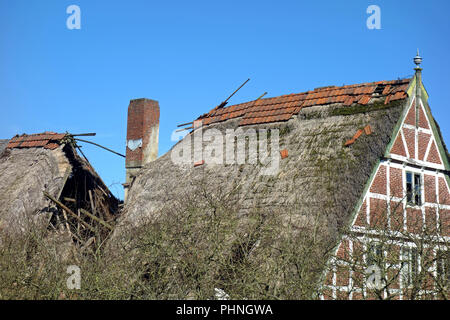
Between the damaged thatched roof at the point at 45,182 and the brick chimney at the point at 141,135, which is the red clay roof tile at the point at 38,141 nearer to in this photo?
the damaged thatched roof at the point at 45,182

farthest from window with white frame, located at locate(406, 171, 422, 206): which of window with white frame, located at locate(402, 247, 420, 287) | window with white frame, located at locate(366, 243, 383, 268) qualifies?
window with white frame, located at locate(366, 243, 383, 268)

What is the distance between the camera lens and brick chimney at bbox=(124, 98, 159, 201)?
19.6 m

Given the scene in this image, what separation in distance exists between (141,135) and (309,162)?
670 cm

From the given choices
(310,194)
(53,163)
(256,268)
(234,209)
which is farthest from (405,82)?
(53,163)

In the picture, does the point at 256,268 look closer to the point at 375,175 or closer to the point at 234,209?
the point at 234,209

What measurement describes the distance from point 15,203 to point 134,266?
7.08m

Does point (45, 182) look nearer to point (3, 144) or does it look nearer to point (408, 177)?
point (3, 144)

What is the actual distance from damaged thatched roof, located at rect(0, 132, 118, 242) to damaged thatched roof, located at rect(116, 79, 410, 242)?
195 centimetres

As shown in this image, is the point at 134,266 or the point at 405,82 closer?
the point at 134,266

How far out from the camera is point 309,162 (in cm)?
1431

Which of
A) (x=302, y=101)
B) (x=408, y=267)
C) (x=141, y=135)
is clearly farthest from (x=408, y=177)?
(x=141, y=135)

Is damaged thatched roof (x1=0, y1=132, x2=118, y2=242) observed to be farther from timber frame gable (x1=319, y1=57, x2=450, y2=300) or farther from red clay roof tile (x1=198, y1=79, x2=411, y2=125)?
timber frame gable (x1=319, y1=57, x2=450, y2=300)

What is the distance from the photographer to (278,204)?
1366 centimetres

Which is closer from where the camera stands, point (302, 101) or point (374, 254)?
point (374, 254)
